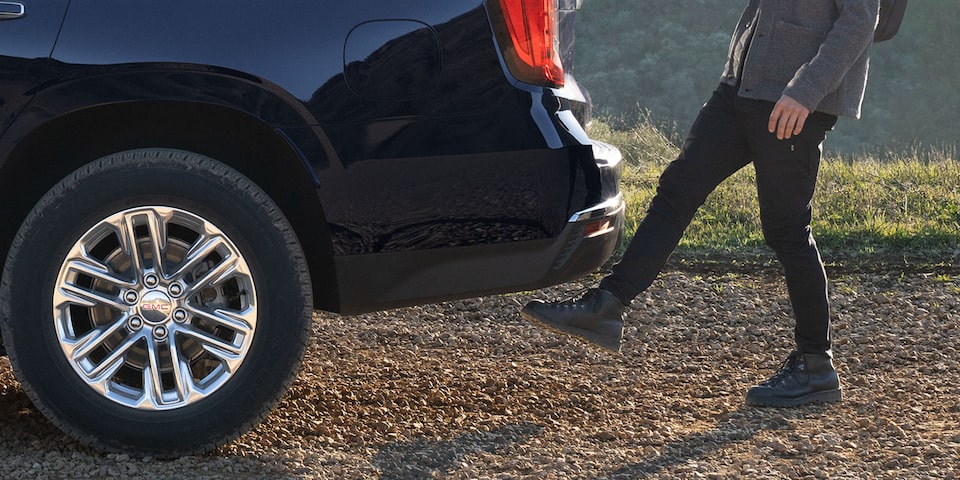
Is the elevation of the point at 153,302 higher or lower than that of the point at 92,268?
lower

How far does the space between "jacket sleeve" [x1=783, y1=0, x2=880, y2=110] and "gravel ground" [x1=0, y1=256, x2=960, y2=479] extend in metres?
1.14

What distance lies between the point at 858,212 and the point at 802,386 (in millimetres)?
4360

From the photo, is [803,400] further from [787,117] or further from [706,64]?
[706,64]

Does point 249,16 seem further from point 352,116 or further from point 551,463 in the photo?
point 551,463

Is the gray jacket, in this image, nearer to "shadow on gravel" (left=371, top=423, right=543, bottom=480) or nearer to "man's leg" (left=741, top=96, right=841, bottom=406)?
"man's leg" (left=741, top=96, right=841, bottom=406)

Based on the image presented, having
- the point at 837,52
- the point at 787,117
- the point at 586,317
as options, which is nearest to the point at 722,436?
the point at 586,317

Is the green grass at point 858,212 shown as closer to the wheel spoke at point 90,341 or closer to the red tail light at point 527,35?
the red tail light at point 527,35

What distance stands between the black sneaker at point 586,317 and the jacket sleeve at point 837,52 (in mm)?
979

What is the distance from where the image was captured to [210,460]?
11.7ft

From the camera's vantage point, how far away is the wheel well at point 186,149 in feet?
11.5

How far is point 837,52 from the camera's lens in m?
3.91

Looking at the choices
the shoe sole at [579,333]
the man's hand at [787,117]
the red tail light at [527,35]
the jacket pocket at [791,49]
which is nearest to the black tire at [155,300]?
the red tail light at [527,35]

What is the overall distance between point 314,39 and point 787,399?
2.18 m

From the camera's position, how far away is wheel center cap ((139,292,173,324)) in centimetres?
348
